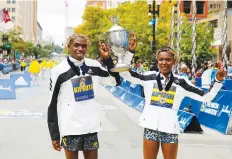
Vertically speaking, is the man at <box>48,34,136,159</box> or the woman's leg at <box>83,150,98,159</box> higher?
the man at <box>48,34,136,159</box>

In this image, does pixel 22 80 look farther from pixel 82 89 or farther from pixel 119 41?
pixel 82 89

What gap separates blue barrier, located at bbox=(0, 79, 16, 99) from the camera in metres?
20.2

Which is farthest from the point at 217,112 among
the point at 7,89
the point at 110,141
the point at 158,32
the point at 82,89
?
the point at 158,32

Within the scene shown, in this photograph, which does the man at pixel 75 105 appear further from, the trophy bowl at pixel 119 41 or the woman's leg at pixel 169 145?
the woman's leg at pixel 169 145

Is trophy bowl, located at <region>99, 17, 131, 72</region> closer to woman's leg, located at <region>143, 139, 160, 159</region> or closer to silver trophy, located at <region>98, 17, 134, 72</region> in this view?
silver trophy, located at <region>98, 17, 134, 72</region>

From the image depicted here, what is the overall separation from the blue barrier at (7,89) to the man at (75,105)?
16.0 meters

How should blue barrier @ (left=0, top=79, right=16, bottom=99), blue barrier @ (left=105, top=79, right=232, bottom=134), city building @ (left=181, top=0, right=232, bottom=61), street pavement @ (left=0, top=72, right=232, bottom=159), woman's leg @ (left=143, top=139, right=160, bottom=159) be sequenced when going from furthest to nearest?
city building @ (left=181, top=0, right=232, bottom=61) < blue barrier @ (left=0, top=79, right=16, bottom=99) < blue barrier @ (left=105, top=79, right=232, bottom=134) < street pavement @ (left=0, top=72, right=232, bottom=159) < woman's leg @ (left=143, top=139, right=160, bottom=159)

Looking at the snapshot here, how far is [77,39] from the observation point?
15.2 feet

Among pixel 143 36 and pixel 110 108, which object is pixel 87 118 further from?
pixel 143 36

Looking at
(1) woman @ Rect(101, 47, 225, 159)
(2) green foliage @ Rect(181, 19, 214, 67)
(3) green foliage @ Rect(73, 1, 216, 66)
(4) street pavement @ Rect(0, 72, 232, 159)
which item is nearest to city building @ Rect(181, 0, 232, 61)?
(3) green foliage @ Rect(73, 1, 216, 66)

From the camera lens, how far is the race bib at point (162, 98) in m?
5.12

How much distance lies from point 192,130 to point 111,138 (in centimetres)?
228

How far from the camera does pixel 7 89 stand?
20.5 m

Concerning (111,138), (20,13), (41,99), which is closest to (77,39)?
(111,138)
